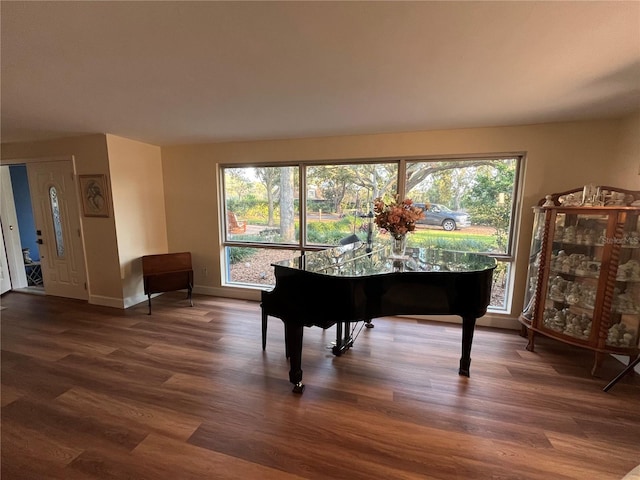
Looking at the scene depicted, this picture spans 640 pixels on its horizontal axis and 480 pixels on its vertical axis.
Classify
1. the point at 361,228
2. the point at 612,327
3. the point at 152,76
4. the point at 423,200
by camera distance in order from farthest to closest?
the point at 361,228
the point at 423,200
the point at 612,327
the point at 152,76

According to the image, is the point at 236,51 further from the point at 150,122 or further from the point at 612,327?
the point at 612,327

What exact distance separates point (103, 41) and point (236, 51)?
671 mm

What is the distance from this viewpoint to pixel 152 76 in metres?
1.74

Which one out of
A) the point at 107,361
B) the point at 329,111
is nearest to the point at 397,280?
the point at 329,111

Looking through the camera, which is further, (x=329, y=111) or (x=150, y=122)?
(x=150, y=122)

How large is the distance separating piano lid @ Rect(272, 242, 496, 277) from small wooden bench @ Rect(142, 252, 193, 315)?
7.08 ft

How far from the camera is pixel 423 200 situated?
3.26 meters

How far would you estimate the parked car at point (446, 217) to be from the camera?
10.4 feet

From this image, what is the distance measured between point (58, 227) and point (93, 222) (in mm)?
786

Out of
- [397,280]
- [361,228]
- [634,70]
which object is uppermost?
[634,70]

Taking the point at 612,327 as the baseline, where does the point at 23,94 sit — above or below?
above

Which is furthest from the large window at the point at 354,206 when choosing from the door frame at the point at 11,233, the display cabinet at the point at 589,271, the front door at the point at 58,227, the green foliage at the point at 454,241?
the door frame at the point at 11,233

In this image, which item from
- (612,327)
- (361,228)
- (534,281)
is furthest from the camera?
(361,228)

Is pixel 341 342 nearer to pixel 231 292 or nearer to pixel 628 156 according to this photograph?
pixel 231 292
